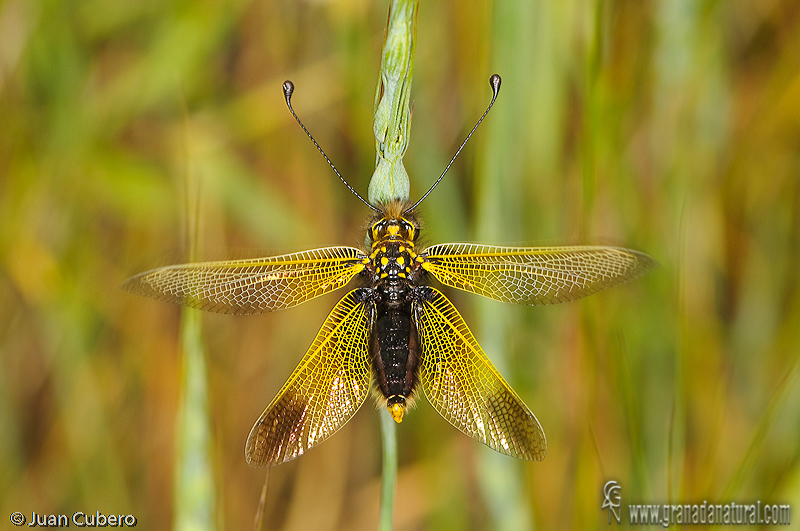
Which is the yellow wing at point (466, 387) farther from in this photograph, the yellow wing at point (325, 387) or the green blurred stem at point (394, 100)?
the green blurred stem at point (394, 100)

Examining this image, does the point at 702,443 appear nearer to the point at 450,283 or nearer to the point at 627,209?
the point at 627,209

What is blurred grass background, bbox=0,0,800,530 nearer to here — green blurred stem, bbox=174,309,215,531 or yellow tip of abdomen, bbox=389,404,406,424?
yellow tip of abdomen, bbox=389,404,406,424

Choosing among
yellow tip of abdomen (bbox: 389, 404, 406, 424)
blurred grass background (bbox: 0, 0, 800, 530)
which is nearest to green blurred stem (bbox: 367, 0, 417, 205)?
yellow tip of abdomen (bbox: 389, 404, 406, 424)

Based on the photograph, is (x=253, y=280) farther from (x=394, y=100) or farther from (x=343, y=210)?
(x=343, y=210)

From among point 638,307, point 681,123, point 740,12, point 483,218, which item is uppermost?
point 740,12

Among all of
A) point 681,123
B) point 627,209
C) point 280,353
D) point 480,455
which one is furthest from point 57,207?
point 681,123

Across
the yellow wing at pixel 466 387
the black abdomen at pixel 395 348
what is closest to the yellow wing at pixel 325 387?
the black abdomen at pixel 395 348
